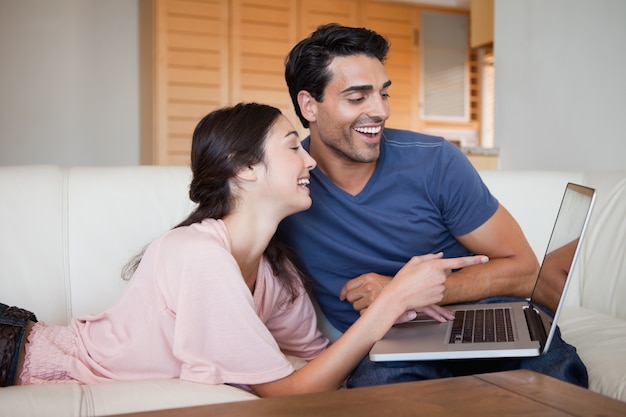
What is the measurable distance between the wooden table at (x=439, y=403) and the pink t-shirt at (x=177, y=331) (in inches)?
17.5

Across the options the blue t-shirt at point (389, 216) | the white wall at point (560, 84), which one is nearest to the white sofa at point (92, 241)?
the blue t-shirt at point (389, 216)

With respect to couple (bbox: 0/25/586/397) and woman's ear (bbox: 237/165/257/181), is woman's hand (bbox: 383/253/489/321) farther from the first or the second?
woman's ear (bbox: 237/165/257/181)

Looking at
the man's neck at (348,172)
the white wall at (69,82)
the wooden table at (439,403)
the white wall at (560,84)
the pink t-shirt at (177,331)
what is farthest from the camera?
the white wall at (69,82)

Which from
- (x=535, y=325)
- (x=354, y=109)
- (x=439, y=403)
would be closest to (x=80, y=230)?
(x=354, y=109)

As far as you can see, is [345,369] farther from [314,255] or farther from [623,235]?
[623,235]

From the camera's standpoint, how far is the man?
65.3 inches

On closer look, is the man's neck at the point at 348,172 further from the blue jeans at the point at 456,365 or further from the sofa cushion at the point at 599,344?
the sofa cushion at the point at 599,344

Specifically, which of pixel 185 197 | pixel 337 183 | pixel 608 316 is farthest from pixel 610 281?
pixel 185 197

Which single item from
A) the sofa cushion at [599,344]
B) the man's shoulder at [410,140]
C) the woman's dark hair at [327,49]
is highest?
the woman's dark hair at [327,49]

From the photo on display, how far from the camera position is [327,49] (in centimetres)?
181

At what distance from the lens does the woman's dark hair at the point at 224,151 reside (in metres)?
1.44

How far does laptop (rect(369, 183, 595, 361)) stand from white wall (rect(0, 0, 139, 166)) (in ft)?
15.3

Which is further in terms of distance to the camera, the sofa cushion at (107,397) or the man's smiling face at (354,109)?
the man's smiling face at (354,109)

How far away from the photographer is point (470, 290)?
1.63 meters
